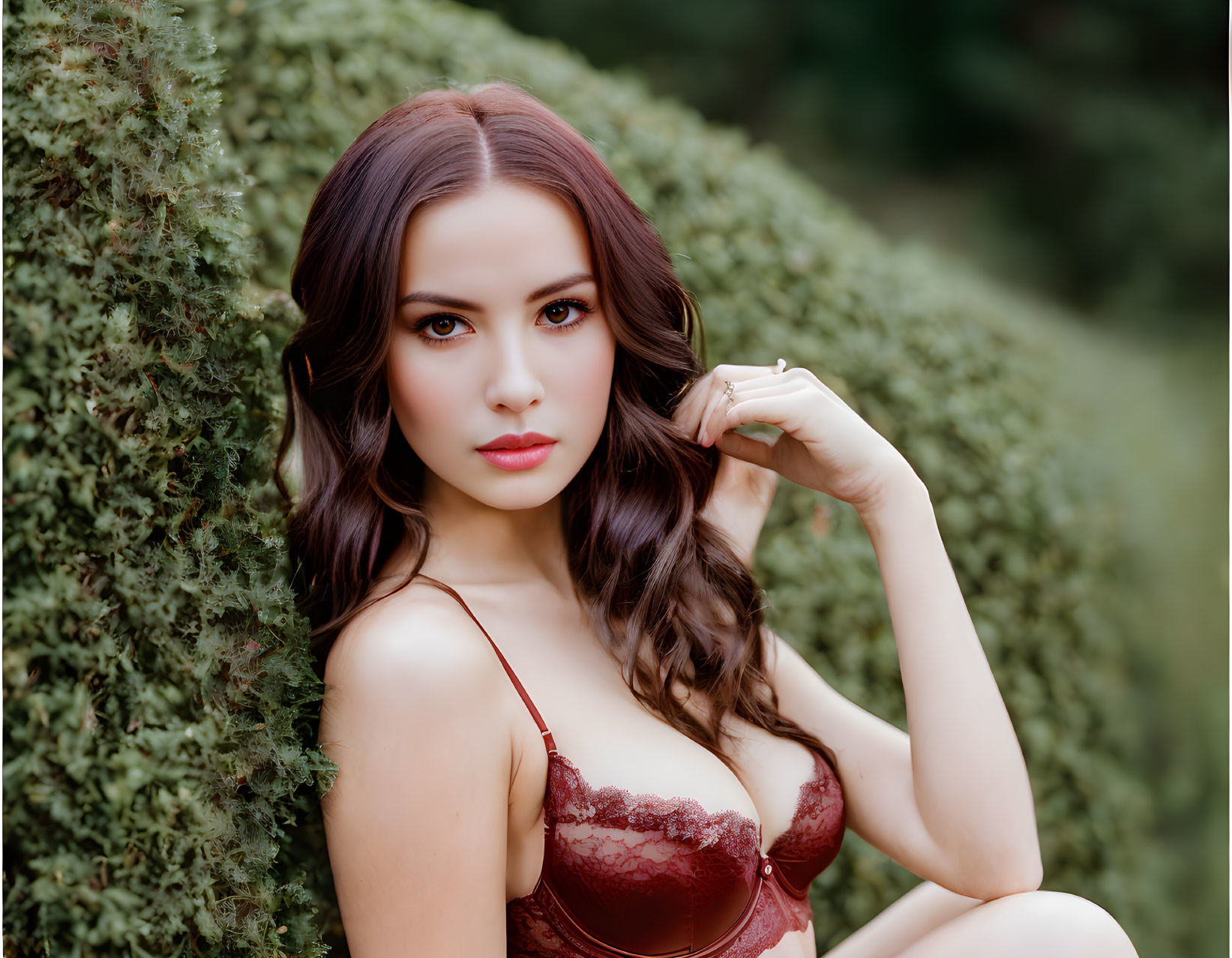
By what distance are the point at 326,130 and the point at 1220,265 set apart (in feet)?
19.3

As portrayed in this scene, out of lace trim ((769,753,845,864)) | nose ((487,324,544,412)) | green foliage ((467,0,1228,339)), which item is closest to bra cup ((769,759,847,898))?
lace trim ((769,753,845,864))

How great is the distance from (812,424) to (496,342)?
1.94ft

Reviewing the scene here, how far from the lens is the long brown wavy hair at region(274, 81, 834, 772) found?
5.46ft

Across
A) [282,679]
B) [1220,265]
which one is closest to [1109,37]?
[1220,265]

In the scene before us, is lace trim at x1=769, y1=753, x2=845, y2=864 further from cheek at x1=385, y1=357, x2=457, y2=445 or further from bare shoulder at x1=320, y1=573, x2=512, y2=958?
cheek at x1=385, y1=357, x2=457, y2=445

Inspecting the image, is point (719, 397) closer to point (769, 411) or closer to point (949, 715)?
point (769, 411)

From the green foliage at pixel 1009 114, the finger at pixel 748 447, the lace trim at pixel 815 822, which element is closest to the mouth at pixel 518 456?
the finger at pixel 748 447

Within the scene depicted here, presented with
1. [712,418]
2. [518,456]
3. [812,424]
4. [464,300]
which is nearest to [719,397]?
[712,418]

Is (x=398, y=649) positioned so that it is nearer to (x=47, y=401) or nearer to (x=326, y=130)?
(x=47, y=401)

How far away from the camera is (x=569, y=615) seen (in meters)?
1.98

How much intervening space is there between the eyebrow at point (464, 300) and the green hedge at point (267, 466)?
0.24m

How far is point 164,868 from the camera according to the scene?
1.25 meters

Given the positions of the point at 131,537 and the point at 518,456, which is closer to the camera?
the point at 131,537

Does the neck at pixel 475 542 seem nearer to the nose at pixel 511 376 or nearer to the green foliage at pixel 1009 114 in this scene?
the nose at pixel 511 376
